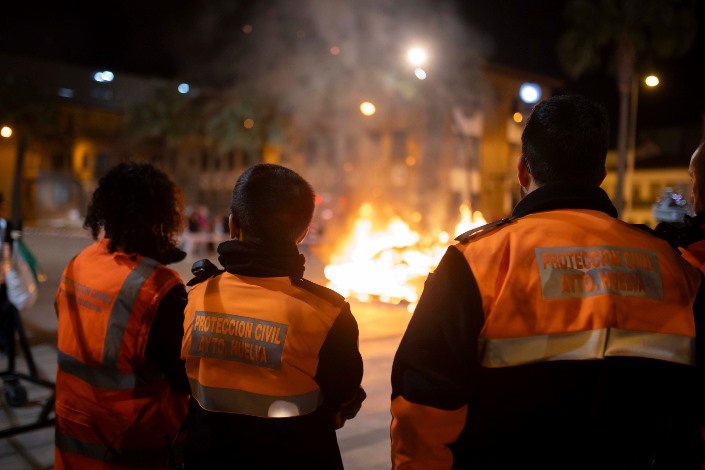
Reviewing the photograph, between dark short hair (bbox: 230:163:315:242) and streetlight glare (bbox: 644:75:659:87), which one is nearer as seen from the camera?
dark short hair (bbox: 230:163:315:242)

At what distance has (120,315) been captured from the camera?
249cm

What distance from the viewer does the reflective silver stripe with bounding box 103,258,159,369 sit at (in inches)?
97.6

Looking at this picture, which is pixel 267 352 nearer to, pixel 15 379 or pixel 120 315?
pixel 120 315

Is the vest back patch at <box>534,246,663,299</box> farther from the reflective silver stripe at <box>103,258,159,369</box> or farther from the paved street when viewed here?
the paved street

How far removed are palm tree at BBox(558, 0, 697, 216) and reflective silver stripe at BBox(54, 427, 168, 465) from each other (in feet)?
72.0

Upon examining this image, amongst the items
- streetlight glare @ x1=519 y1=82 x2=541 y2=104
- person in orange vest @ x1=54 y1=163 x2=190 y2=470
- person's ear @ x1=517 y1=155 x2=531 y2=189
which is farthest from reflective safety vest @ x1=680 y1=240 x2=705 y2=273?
streetlight glare @ x1=519 y1=82 x2=541 y2=104

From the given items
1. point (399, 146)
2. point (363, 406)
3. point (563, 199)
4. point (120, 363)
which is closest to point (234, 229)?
point (120, 363)

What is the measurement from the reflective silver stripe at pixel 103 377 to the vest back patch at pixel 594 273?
1622 mm

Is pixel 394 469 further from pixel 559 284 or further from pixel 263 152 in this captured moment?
pixel 263 152

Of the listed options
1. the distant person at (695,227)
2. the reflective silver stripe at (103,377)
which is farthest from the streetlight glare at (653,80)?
the reflective silver stripe at (103,377)

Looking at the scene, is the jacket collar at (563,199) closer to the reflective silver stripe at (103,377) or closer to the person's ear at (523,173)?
the person's ear at (523,173)

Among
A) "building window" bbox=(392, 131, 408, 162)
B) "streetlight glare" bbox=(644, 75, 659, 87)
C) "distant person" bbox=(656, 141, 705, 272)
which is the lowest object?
"distant person" bbox=(656, 141, 705, 272)

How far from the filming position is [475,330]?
1.70m

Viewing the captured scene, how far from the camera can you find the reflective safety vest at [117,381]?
2.48 meters
